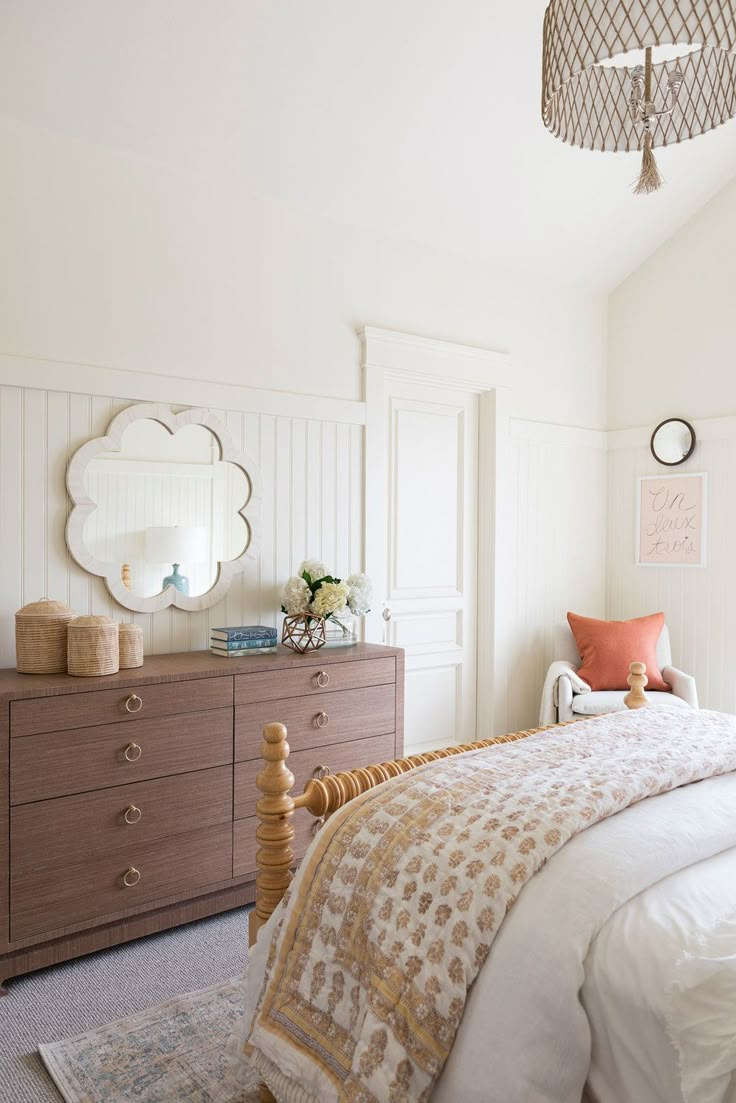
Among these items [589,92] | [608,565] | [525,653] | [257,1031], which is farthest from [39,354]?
[608,565]

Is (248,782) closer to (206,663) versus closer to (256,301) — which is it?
(206,663)

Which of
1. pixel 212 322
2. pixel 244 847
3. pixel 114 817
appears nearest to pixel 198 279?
pixel 212 322

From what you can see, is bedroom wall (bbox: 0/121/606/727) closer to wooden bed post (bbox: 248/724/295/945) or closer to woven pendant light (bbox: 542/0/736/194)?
wooden bed post (bbox: 248/724/295/945)

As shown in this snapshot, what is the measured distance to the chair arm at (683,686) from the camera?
12.7ft

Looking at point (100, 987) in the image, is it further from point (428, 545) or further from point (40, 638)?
point (428, 545)

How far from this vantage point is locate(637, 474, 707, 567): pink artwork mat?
424cm

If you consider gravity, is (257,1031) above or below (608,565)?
below

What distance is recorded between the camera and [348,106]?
10.1 ft

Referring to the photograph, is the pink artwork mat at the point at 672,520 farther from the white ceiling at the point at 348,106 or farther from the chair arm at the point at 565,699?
the white ceiling at the point at 348,106

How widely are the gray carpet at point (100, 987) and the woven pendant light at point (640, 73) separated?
255 cm

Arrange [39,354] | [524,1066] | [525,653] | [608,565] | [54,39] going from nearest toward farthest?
1. [524,1066]
2. [54,39]
3. [39,354]
4. [525,653]
5. [608,565]

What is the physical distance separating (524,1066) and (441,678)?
2805 mm

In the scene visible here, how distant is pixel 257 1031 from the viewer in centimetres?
155

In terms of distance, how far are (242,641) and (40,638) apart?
2.29 ft
